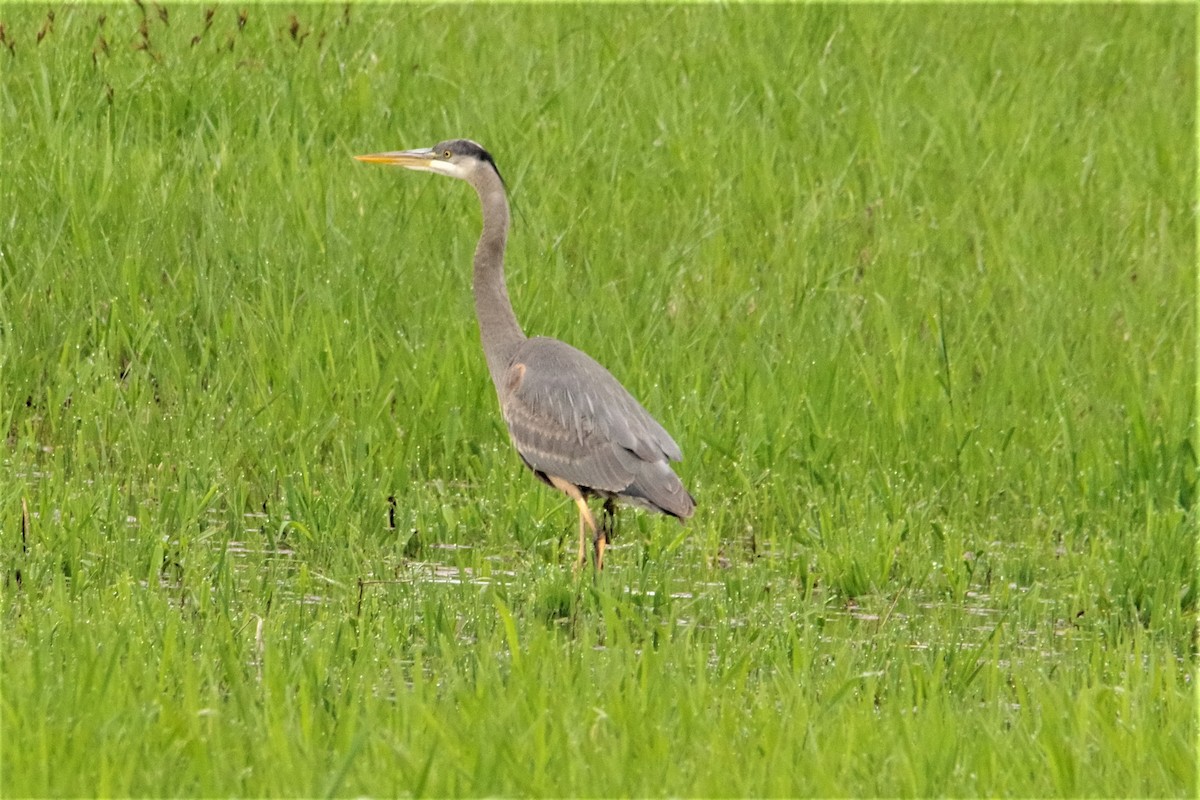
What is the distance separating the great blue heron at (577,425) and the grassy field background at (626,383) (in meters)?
0.20

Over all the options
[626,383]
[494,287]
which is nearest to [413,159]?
[494,287]

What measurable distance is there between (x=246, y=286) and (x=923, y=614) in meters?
3.64

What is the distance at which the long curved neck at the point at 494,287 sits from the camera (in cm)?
723

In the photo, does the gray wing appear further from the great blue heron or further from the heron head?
the heron head

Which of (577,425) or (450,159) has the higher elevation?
A: (450,159)

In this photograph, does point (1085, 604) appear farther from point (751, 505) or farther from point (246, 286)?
point (246, 286)

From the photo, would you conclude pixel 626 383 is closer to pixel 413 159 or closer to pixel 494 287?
pixel 494 287

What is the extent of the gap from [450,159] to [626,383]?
3.87 feet

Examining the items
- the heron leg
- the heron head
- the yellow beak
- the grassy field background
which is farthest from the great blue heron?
the yellow beak

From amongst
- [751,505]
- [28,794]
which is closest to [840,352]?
[751,505]

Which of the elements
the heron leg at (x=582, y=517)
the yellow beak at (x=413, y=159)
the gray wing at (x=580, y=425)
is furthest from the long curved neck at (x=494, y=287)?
the heron leg at (x=582, y=517)

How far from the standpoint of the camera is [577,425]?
674 centimetres

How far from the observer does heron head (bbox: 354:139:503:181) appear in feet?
24.9

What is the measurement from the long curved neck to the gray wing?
7.6 inches
